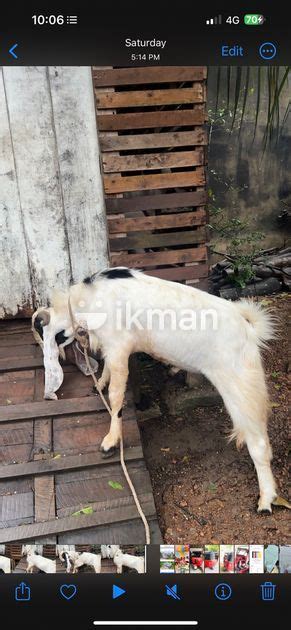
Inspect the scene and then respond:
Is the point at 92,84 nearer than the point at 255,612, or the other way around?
the point at 255,612

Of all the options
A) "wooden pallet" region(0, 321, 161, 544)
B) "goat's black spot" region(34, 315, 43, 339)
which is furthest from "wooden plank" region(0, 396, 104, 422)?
"goat's black spot" region(34, 315, 43, 339)

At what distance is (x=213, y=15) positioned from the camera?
1.29m

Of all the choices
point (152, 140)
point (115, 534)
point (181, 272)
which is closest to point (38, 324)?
point (181, 272)

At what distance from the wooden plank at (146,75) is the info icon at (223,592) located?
7.65 ft

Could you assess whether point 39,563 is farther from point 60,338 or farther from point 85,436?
point 60,338

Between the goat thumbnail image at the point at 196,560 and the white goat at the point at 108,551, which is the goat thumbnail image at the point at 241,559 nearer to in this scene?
the goat thumbnail image at the point at 196,560

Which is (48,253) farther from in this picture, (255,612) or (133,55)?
(255,612)

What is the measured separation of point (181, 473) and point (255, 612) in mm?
1452

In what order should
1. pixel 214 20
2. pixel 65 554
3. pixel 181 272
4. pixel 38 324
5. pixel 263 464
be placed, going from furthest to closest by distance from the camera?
pixel 181 272
pixel 38 324
pixel 263 464
pixel 65 554
pixel 214 20

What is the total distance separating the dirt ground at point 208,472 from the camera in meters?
2.24

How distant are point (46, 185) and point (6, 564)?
2087 mm

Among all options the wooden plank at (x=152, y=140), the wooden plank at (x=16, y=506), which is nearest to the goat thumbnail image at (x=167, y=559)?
the wooden plank at (x=16, y=506)

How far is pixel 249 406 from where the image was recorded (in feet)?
7.21

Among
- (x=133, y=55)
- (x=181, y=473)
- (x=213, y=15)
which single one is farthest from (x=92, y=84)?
(x=181, y=473)
